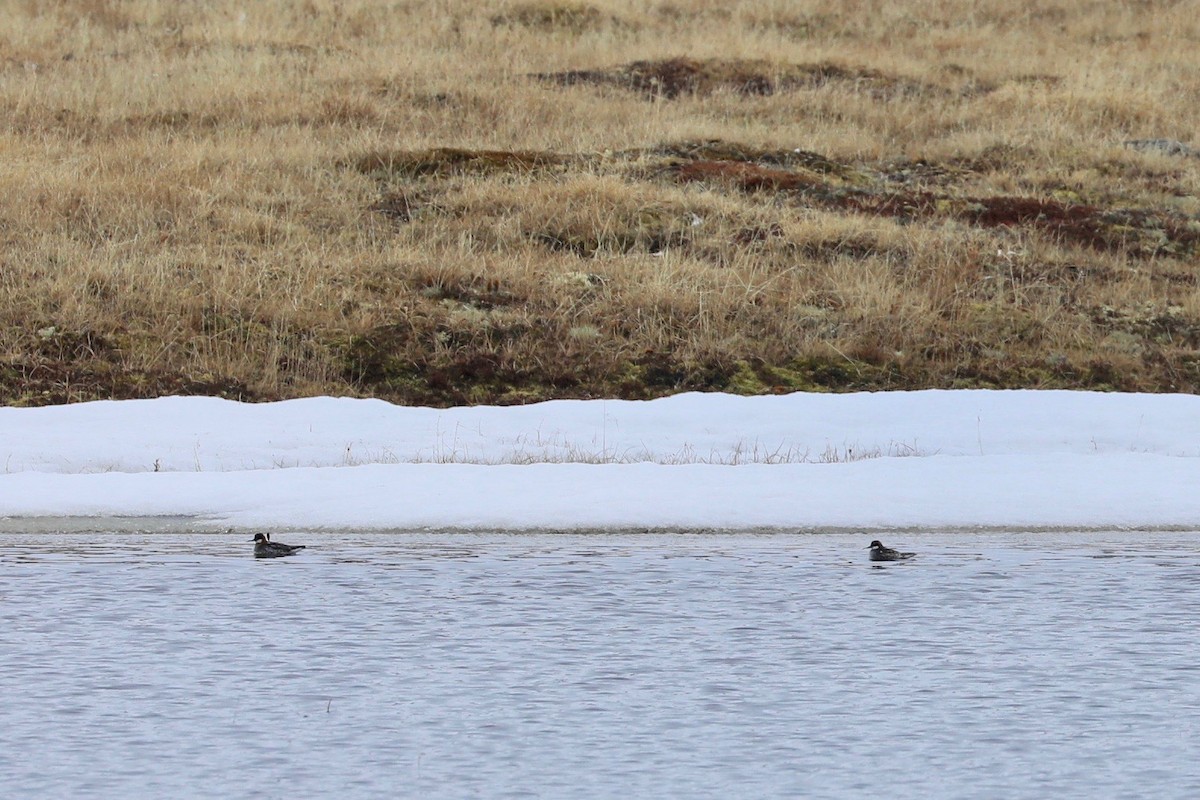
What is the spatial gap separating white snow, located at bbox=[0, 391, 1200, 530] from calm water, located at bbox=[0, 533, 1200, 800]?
883 millimetres

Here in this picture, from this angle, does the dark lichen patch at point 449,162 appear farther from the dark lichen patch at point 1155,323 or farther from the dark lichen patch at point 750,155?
the dark lichen patch at point 1155,323

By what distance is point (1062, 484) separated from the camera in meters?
12.0

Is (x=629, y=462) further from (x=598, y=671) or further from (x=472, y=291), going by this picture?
(x=598, y=671)

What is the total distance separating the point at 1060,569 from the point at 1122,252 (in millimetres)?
11768

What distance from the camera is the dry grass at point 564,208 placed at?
16.6 meters

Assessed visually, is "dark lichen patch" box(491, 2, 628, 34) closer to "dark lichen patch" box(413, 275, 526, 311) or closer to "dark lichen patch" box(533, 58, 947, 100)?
"dark lichen patch" box(533, 58, 947, 100)

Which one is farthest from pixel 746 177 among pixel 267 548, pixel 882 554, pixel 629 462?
pixel 267 548

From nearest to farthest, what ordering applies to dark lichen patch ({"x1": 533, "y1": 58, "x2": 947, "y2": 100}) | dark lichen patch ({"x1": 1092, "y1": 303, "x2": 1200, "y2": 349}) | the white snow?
the white snow
dark lichen patch ({"x1": 1092, "y1": 303, "x2": 1200, "y2": 349})
dark lichen patch ({"x1": 533, "y1": 58, "x2": 947, "y2": 100})

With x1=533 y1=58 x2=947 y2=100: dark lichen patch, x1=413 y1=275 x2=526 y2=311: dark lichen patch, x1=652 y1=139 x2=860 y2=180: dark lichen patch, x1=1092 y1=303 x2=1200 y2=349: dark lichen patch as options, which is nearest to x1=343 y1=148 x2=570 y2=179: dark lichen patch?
x1=652 y1=139 x2=860 y2=180: dark lichen patch

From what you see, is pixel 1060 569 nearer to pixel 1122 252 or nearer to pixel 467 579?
pixel 467 579

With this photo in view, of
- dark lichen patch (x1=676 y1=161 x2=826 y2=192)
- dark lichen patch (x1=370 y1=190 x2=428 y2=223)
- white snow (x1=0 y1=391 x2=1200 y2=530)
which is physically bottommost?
white snow (x1=0 y1=391 x2=1200 y2=530)

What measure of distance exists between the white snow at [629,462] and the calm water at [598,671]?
88cm

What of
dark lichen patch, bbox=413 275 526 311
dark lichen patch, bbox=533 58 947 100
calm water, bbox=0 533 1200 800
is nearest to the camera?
calm water, bbox=0 533 1200 800

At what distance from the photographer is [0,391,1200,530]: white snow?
1118cm
